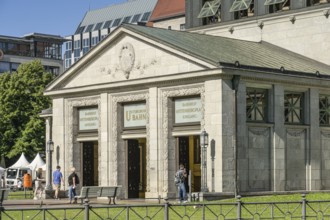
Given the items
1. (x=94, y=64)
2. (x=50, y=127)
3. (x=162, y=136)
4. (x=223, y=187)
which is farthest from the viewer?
(x=50, y=127)

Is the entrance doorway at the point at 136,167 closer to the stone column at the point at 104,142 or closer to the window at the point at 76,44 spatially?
the stone column at the point at 104,142

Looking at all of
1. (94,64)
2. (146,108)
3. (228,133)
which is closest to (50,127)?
(94,64)

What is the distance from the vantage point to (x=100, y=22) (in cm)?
16725

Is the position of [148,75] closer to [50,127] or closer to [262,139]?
[262,139]

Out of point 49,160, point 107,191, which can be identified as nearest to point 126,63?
point 49,160

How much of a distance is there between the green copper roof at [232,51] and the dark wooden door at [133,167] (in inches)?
250

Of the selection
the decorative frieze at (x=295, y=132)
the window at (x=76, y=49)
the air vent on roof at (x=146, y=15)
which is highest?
the air vent on roof at (x=146, y=15)

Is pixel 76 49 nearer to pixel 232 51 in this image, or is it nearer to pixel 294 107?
pixel 232 51

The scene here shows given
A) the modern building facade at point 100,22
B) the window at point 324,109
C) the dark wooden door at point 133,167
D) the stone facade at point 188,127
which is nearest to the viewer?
the stone facade at point 188,127

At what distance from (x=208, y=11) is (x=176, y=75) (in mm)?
15273

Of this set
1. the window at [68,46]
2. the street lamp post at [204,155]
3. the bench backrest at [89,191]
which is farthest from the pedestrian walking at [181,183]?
the window at [68,46]

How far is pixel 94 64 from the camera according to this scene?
1986 inches

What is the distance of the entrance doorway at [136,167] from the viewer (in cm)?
4869

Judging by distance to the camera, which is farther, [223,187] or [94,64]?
[94,64]
